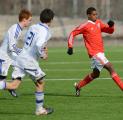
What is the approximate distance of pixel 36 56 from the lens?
493 inches

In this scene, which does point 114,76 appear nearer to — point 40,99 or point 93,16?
point 93,16

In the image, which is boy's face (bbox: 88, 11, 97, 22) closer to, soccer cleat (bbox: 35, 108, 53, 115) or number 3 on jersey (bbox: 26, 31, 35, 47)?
number 3 on jersey (bbox: 26, 31, 35, 47)

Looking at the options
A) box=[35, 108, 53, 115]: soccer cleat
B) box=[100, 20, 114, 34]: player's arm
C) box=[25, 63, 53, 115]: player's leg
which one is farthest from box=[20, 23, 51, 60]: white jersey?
box=[100, 20, 114, 34]: player's arm

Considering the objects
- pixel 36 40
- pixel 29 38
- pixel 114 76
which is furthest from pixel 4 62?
pixel 36 40

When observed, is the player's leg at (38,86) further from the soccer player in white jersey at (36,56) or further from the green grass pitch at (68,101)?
the green grass pitch at (68,101)

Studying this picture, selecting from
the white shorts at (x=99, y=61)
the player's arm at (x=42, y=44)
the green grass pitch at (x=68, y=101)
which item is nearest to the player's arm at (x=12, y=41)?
the green grass pitch at (x=68, y=101)

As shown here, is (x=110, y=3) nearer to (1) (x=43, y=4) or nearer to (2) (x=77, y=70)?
(1) (x=43, y=4)

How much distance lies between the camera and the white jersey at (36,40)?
12.1m

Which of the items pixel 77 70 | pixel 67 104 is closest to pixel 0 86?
pixel 67 104

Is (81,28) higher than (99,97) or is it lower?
higher

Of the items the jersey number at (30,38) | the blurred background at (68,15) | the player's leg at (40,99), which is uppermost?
the jersey number at (30,38)

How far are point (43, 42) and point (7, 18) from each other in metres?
41.9

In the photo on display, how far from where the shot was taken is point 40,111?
12.4 metres

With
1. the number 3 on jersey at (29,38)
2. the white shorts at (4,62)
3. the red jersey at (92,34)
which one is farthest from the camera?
the red jersey at (92,34)
